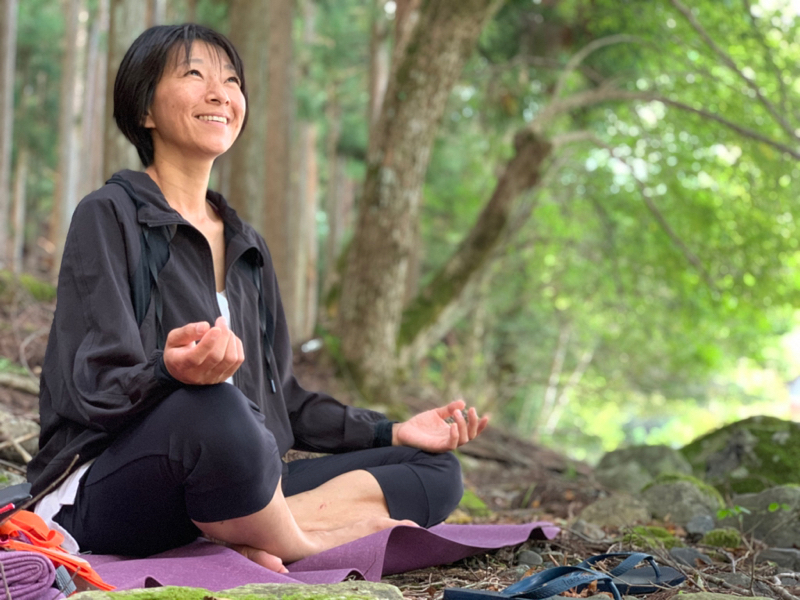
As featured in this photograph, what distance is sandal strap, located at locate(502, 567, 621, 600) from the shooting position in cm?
204

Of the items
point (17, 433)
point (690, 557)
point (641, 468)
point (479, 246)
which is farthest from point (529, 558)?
point (479, 246)

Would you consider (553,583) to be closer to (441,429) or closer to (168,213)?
(441,429)

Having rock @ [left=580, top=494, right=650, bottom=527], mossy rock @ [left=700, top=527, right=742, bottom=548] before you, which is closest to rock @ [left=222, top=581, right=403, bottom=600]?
mossy rock @ [left=700, top=527, right=742, bottom=548]

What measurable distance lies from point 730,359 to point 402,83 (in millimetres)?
12697

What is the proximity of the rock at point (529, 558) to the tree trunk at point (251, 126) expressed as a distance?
5.72 m

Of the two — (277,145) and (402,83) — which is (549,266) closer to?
(277,145)

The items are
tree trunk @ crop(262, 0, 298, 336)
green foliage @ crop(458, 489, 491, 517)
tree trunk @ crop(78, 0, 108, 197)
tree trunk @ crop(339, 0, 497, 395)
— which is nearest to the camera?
green foliage @ crop(458, 489, 491, 517)

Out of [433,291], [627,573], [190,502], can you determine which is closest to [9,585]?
[190,502]

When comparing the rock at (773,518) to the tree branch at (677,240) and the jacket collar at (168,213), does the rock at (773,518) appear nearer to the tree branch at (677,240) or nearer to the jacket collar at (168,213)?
the jacket collar at (168,213)

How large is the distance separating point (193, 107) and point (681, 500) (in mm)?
3150

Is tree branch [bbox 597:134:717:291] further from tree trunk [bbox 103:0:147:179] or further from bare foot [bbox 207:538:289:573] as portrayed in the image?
bare foot [bbox 207:538:289:573]

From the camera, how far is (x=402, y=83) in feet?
23.4

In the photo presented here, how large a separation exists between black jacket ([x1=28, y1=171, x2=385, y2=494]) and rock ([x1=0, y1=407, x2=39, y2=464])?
A: 1.29 m

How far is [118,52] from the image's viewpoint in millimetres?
7398
